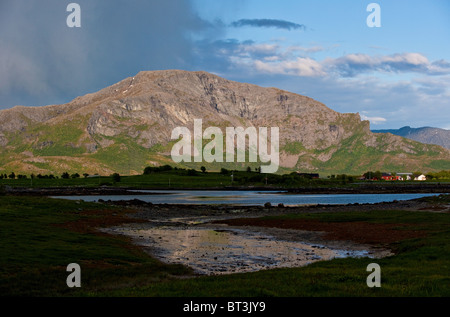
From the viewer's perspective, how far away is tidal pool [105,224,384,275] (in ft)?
120

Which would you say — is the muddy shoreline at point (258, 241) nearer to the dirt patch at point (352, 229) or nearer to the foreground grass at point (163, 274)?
the dirt patch at point (352, 229)

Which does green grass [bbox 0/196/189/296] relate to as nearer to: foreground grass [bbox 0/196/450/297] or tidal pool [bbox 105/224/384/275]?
foreground grass [bbox 0/196/450/297]

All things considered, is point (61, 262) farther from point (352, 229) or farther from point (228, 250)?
point (352, 229)

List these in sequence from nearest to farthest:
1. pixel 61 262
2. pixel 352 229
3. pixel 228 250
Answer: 1. pixel 61 262
2. pixel 228 250
3. pixel 352 229

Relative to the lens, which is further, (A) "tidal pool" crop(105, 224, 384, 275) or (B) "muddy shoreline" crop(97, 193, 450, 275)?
(B) "muddy shoreline" crop(97, 193, 450, 275)

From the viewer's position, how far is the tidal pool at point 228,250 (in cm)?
3653

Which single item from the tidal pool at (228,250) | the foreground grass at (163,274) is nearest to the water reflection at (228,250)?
the tidal pool at (228,250)

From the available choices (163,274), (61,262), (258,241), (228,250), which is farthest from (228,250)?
(61,262)

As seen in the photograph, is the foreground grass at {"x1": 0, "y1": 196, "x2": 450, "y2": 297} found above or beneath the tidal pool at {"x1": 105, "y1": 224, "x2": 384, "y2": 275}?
above

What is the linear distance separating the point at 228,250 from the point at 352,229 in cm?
2439

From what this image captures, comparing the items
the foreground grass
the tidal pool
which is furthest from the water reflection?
the foreground grass

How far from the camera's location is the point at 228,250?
4491 centimetres

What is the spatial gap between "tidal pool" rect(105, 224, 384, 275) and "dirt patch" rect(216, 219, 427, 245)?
6.42 meters

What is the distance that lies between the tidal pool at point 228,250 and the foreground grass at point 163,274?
10.4ft
